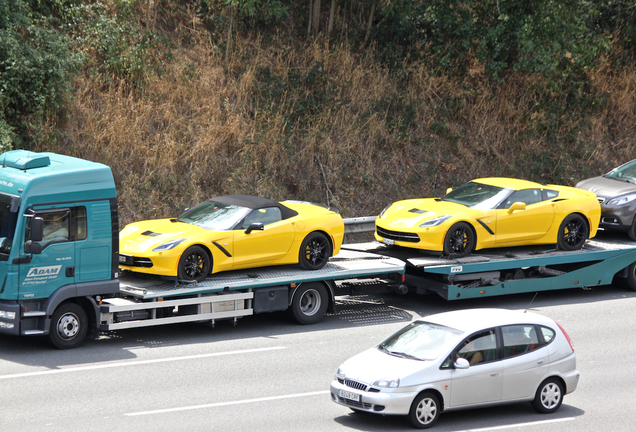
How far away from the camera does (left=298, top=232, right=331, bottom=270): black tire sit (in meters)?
14.3

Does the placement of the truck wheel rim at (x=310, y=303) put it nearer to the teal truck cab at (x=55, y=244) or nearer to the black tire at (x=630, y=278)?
the teal truck cab at (x=55, y=244)

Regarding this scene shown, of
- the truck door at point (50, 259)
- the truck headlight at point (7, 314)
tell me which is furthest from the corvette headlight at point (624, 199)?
the truck headlight at point (7, 314)

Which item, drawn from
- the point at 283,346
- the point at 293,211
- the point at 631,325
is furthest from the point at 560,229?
the point at 283,346

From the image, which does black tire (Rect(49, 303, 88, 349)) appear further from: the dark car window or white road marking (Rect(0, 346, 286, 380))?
the dark car window

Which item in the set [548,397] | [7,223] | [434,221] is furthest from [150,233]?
[548,397]

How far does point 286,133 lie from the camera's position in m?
21.2

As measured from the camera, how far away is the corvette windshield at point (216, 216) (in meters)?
13.6

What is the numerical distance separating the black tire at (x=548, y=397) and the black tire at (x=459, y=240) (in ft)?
17.1

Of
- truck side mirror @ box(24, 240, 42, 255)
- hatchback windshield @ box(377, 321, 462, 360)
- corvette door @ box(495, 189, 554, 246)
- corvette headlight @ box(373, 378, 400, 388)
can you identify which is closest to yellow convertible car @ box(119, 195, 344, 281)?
truck side mirror @ box(24, 240, 42, 255)

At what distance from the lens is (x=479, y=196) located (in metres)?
15.9

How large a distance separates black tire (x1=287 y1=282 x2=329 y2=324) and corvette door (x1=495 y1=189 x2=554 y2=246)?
3.92 meters

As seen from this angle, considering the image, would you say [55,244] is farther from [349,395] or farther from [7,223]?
[349,395]

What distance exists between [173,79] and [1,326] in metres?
10.6

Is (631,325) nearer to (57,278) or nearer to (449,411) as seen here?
(449,411)
